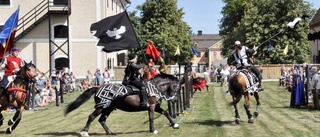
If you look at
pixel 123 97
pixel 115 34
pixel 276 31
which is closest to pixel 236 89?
pixel 115 34

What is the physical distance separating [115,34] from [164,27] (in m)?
62.7

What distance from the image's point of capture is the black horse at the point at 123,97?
13258 mm

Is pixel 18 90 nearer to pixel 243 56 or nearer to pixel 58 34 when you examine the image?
pixel 243 56

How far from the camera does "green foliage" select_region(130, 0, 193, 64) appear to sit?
77125 mm

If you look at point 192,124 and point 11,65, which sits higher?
point 11,65

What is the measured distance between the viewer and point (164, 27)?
258 feet

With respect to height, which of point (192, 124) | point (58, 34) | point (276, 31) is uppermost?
point (276, 31)

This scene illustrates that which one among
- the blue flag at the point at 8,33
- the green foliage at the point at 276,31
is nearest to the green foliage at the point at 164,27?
the green foliage at the point at 276,31

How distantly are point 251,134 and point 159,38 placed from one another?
207 feet

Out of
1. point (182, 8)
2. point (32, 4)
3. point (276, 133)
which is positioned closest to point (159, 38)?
point (182, 8)

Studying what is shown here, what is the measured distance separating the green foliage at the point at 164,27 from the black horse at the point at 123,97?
61.4 metres

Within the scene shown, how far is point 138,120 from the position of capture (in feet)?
58.2

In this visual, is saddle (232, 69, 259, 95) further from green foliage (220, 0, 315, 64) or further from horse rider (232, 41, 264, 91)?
green foliage (220, 0, 315, 64)

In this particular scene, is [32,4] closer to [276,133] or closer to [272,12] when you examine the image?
[272,12]
